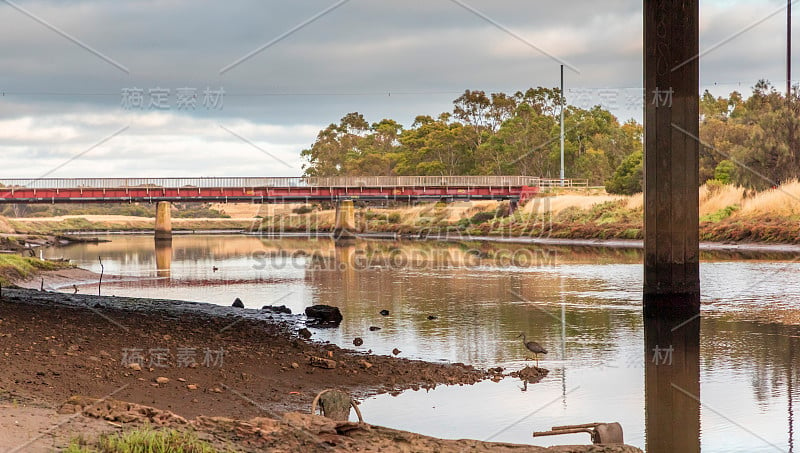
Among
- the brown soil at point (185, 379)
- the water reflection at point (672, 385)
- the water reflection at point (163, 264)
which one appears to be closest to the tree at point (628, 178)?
the water reflection at point (163, 264)

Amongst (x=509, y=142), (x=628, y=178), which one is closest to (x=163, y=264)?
(x=628, y=178)

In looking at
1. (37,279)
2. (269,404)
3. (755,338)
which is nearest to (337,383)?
(269,404)

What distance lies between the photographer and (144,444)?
7891 millimetres

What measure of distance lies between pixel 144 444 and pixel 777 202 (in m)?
52.2

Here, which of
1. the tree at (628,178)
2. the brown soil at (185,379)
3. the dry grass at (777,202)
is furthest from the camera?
the tree at (628,178)

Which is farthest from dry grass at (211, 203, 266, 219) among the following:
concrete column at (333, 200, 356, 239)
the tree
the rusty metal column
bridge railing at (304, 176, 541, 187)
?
the rusty metal column

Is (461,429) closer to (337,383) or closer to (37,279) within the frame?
(337,383)

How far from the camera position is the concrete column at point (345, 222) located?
99925 millimetres

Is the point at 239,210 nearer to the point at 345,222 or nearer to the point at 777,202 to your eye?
the point at 345,222

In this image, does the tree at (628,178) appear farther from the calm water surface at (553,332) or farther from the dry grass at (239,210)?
the dry grass at (239,210)

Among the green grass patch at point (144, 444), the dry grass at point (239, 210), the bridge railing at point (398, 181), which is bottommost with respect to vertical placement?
the green grass patch at point (144, 444)

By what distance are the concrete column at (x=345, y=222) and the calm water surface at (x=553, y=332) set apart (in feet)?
175

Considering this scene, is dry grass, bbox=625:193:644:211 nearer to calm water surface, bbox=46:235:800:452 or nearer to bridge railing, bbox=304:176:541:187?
bridge railing, bbox=304:176:541:187

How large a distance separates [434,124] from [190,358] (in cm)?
11978
